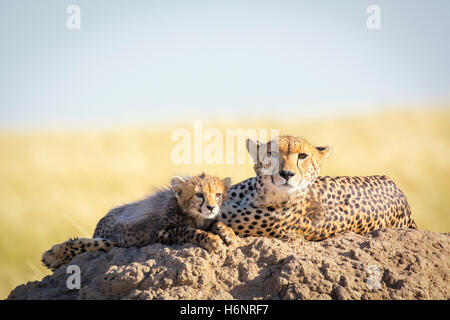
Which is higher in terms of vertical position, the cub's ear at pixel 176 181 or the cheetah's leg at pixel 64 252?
the cub's ear at pixel 176 181

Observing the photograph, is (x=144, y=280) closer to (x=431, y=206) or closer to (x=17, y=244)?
(x=17, y=244)

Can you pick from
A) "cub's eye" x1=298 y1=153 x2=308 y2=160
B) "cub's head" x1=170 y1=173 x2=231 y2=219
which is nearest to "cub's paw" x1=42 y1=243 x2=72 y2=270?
"cub's head" x1=170 y1=173 x2=231 y2=219

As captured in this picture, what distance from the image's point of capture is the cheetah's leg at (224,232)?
394 cm

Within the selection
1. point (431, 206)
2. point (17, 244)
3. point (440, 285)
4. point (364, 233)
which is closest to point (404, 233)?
point (364, 233)

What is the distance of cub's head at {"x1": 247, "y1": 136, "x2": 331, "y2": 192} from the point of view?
409 centimetres

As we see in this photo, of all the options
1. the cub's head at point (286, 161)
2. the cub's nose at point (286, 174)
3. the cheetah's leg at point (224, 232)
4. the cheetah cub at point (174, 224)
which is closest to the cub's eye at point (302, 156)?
the cub's head at point (286, 161)

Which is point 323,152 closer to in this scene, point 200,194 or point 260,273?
point 200,194

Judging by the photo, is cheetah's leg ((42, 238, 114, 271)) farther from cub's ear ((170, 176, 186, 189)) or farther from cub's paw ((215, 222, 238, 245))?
cub's paw ((215, 222, 238, 245))

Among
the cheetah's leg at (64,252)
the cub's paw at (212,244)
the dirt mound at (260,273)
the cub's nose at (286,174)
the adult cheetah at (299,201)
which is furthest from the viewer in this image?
the cheetah's leg at (64,252)

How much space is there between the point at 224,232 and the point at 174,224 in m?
0.45

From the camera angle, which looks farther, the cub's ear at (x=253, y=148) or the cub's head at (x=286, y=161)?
the cub's ear at (x=253, y=148)

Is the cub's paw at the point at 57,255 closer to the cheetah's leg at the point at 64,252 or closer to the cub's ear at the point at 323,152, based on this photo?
the cheetah's leg at the point at 64,252

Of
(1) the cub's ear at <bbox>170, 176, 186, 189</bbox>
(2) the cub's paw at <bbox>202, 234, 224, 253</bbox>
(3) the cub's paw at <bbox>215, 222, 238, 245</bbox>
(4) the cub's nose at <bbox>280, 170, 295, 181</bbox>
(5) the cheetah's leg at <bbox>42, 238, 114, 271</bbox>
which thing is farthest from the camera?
(5) the cheetah's leg at <bbox>42, 238, 114, 271</bbox>
